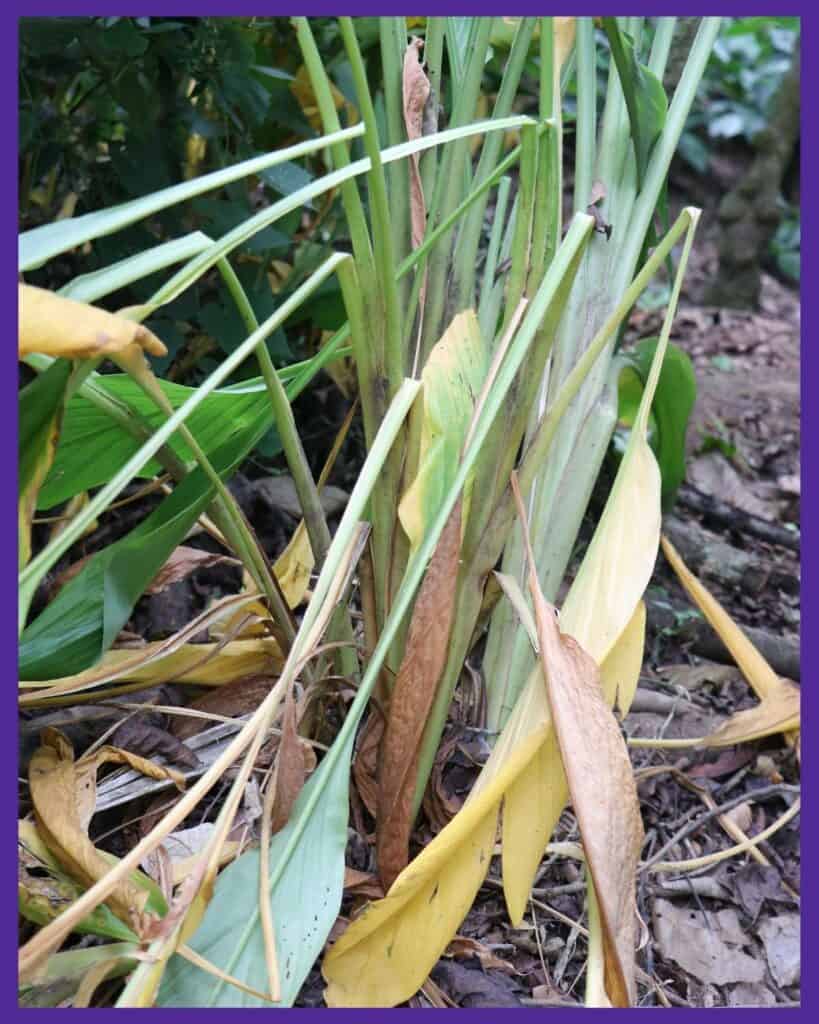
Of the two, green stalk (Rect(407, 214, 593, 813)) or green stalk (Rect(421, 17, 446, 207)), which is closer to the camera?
green stalk (Rect(407, 214, 593, 813))

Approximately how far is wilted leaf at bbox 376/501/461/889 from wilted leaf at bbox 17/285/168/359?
0.25 metres

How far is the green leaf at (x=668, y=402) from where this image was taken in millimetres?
1058

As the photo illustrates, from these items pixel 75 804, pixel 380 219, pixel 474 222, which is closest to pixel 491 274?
pixel 474 222

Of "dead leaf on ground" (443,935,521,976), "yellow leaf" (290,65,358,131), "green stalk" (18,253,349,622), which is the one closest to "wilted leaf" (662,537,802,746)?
"dead leaf on ground" (443,935,521,976)

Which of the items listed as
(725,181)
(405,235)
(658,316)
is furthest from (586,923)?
(725,181)

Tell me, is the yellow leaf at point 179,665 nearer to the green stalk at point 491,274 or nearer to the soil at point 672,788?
the soil at point 672,788

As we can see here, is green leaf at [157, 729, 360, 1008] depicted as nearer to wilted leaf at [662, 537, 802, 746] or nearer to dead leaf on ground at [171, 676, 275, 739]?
dead leaf on ground at [171, 676, 275, 739]

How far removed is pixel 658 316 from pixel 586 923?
1675 millimetres

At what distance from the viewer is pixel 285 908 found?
57cm

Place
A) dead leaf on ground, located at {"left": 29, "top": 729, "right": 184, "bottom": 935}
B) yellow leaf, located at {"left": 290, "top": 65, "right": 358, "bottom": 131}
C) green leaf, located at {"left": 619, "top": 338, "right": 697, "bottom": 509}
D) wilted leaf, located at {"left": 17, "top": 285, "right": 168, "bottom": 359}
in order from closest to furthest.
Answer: wilted leaf, located at {"left": 17, "top": 285, "right": 168, "bottom": 359}, dead leaf on ground, located at {"left": 29, "top": 729, "right": 184, "bottom": 935}, green leaf, located at {"left": 619, "top": 338, "right": 697, "bottom": 509}, yellow leaf, located at {"left": 290, "top": 65, "right": 358, "bottom": 131}

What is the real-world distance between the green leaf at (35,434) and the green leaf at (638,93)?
416 mm

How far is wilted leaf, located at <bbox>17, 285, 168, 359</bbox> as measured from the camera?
18.4 inches

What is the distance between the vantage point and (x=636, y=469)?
2.25 ft

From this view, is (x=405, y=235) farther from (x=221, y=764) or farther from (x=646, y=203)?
(x=221, y=764)
